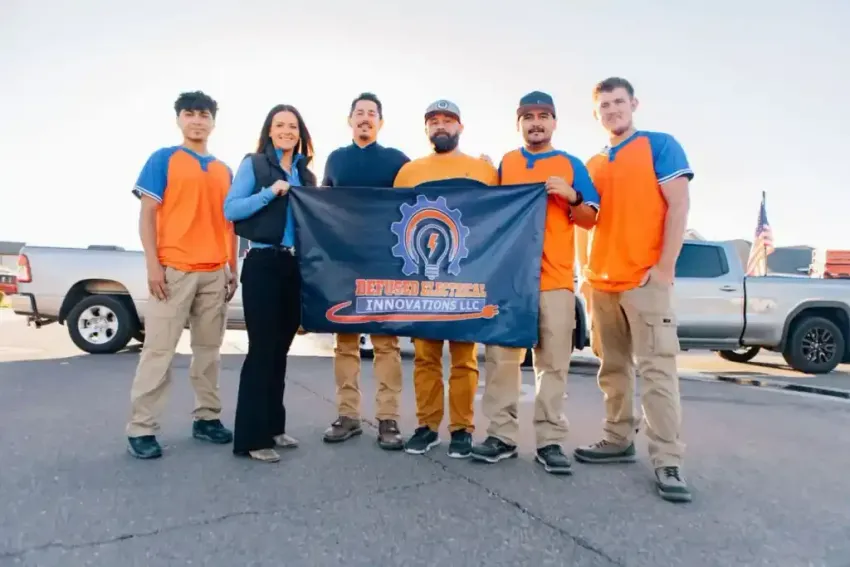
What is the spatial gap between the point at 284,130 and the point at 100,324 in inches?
256

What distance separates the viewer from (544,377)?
3.77 m

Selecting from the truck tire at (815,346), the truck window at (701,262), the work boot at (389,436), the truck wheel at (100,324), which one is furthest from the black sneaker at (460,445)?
the truck tire at (815,346)

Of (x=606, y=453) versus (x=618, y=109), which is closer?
(x=618, y=109)

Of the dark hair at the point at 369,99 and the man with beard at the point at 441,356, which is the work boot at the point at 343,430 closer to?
the man with beard at the point at 441,356

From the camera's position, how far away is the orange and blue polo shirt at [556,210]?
12.4ft

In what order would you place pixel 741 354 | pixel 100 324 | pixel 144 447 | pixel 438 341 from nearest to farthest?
pixel 144 447, pixel 438 341, pixel 100 324, pixel 741 354

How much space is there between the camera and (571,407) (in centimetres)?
580

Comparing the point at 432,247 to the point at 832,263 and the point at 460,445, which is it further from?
the point at 832,263

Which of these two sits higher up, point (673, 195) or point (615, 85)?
point (615, 85)

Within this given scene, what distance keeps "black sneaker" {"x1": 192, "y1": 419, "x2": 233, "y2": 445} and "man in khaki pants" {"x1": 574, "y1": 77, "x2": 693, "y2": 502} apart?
7.79ft

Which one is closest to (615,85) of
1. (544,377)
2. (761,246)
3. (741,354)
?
(544,377)

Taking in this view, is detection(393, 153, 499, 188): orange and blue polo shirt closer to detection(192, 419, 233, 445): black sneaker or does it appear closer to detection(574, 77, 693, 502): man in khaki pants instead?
detection(574, 77, 693, 502): man in khaki pants

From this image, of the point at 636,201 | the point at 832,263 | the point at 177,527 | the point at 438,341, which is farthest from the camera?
the point at 832,263

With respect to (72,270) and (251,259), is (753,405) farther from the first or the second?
(72,270)
